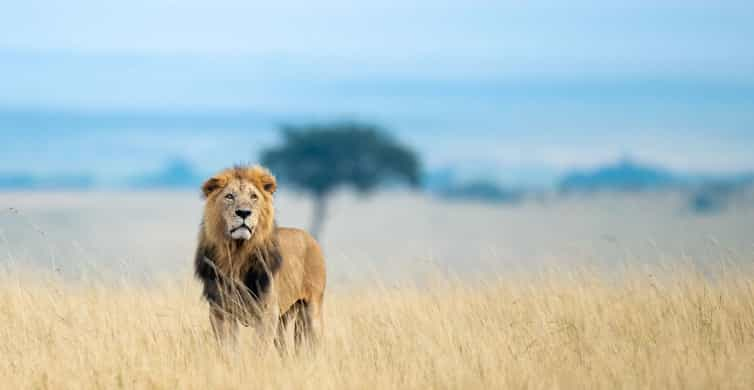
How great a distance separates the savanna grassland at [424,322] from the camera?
7.25 m

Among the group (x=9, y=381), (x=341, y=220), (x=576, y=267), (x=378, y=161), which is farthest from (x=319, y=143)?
(x=9, y=381)

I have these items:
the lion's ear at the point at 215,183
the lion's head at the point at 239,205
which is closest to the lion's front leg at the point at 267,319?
the lion's head at the point at 239,205

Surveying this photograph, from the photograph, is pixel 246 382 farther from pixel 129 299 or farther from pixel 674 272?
pixel 674 272

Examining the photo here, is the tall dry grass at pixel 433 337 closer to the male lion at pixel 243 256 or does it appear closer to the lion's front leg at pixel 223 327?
the lion's front leg at pixel 223 327

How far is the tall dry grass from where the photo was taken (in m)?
7.20

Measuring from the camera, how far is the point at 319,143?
39031mm

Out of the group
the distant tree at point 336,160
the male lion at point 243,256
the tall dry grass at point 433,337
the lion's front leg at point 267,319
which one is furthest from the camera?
the distant tree at point 336,160

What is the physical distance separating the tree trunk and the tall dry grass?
28.8 metres

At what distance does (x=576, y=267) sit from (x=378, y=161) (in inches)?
1132

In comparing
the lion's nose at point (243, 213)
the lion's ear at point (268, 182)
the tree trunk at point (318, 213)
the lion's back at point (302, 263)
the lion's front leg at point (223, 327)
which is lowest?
the tree trunk at point (318, 213)

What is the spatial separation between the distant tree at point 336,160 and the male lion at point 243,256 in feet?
99.6

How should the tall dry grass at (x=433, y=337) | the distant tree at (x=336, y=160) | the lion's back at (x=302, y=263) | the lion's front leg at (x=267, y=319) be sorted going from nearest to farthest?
the tall dry grass at (x=433, y=337)
the lion's front leg at (x=267, y=319)
the lion's back at (x=302, y=263)
the distant tree at (x=336, y=160)

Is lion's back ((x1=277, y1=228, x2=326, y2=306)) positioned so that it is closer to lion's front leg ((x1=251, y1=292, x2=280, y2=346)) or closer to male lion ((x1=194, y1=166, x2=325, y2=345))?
male lion ((x1=194, y1=166, x2=325, y2=345))

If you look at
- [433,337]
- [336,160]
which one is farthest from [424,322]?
[336,160]
